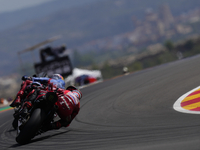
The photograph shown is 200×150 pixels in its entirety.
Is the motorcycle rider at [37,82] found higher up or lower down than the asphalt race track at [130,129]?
higher up

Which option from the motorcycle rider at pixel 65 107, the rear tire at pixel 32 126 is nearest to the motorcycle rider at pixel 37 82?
the motorcycle rider at pixel 65 107

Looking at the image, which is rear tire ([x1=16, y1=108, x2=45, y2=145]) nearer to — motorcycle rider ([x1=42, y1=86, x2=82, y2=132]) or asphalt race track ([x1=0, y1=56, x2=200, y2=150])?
asphalt race track ([x1=0, y1=56, x2=200, y2=150])

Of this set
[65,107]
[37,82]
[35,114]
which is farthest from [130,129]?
[37,82]

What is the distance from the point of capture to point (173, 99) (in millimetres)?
7641

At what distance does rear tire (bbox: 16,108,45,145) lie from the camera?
545cm

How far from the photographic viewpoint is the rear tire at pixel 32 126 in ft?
17.9

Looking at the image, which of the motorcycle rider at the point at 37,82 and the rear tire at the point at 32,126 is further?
the motorcycle rider at the point at 37,82

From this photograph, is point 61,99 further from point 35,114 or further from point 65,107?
point 35,114

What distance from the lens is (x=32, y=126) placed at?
5453 millimetres

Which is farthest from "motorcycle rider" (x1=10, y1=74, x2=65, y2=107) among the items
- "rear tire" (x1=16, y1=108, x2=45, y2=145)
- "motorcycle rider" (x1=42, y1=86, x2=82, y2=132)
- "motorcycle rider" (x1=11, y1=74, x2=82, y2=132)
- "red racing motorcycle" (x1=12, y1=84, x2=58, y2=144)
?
"rear tire" (x1=16, y1=108, x2=45, y2=145)

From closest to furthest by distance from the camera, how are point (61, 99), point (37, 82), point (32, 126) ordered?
1. point (32, 126)
2. point (61, 99)
3. point (37, 82)

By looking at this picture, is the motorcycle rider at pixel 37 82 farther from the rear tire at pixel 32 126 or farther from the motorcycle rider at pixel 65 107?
the rear tire at pixel 32 126

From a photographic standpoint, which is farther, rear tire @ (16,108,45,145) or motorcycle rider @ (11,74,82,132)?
motorcycle rider @ (11,74,82,132)

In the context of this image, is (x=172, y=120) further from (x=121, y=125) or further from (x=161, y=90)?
(x=161, y=90)
